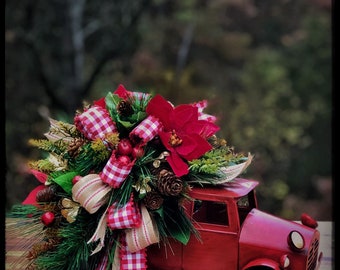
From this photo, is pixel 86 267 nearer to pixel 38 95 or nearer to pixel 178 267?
pixel 178 267

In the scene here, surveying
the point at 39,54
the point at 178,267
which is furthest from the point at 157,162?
the point at 39,54

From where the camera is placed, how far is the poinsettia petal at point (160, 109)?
895 millimetres

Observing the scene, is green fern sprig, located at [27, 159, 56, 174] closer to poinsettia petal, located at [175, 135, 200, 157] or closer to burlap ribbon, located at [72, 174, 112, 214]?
burlap ribbon, located at [72, 174, 112, 214]

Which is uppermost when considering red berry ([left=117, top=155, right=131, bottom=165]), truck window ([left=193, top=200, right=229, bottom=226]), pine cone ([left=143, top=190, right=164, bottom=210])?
red berry ([left=117, top=155, right=131, bottom=165])

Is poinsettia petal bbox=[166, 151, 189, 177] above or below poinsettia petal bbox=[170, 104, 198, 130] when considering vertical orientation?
below

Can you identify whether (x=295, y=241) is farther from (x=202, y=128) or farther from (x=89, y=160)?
(x=89, y=160)

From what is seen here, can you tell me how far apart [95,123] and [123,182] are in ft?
0.36

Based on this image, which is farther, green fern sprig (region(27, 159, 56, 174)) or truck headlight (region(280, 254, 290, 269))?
green fern sprig (region(27, 159, 56, 174))

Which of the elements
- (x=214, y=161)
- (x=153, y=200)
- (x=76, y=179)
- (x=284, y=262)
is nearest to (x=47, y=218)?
(x=76, y=179)

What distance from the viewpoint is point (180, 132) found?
0.91 metres

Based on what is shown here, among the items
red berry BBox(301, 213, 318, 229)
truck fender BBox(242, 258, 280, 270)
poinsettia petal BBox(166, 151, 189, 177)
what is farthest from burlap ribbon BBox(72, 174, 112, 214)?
red berry BBox(301, 213, 318, 229)

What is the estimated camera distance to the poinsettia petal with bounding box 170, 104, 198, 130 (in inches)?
35.8

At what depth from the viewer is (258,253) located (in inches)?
33.9

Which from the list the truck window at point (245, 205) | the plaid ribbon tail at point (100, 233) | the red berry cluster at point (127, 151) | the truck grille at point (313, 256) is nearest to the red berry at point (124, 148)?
the red berry cluster at point (127, 151)
